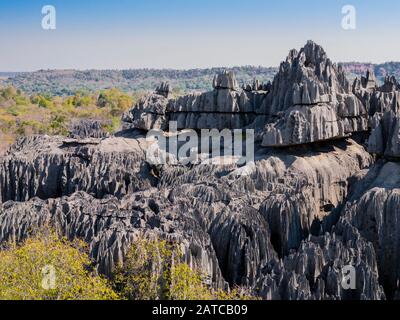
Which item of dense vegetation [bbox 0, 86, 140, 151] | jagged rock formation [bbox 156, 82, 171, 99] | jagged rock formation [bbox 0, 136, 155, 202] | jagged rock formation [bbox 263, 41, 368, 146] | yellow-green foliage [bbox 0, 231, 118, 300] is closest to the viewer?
yellow-green foliage [bbox 0, 231, 118, 300]

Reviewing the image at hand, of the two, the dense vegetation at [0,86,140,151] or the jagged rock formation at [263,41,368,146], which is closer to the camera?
the jagged rock formation at [263,41,368,146]

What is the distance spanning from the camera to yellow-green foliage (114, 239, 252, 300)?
2273cm

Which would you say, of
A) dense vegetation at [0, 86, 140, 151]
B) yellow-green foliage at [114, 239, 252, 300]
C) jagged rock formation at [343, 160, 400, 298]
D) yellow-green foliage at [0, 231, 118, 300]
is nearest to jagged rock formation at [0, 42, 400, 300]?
jagged rock formation at [343, 160, 400, 298]

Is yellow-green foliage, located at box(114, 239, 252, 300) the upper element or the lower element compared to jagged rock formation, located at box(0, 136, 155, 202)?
lower

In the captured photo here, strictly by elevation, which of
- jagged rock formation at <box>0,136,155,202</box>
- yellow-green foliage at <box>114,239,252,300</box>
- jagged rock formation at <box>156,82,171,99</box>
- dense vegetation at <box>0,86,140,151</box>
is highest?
jagged rock formation at <box>156,82,171,99</box>

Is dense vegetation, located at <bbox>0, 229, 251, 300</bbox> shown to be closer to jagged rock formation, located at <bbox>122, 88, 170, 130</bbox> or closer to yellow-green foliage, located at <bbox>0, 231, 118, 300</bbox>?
yellow-green foliage, located at <bbox>0, 231, 118, 300</bbox>

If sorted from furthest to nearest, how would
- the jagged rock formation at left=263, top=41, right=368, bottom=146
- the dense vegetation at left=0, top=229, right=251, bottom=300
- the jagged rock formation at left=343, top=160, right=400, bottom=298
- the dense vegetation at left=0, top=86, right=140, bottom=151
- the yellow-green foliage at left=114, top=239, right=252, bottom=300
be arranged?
1. the dense vegetation at left=0, top=86, right=140, bottom=151
2. the jagged rock formation at left=263, top=41, right=368, bottom=146
3. the jagged rock formation at left=343, top=160, right=400, bottom=298
4. the yellow-green foliage at left=114, top=239, right=252, bottom=300
5. the dense vegetation at left=0, top=229, right=251, bottom=300

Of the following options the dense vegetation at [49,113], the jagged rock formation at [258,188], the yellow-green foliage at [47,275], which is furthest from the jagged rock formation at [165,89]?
the dense vegetation at [49,113]

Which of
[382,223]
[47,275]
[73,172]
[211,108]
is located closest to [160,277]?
[47,275]

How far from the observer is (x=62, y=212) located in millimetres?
31500

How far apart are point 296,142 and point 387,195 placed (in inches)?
517

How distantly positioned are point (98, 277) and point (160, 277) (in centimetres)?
265
